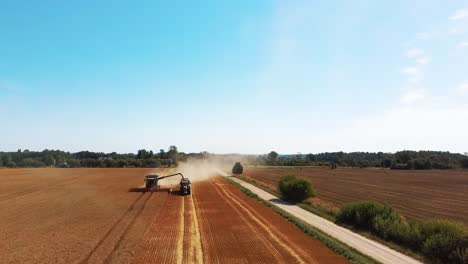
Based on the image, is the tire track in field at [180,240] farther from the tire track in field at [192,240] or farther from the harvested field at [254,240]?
the harvested field at [254,240]

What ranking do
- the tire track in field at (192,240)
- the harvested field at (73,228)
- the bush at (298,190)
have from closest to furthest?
the tire track in field at (192,240) → the harvested field at (73,228) → the bush at (298,190)

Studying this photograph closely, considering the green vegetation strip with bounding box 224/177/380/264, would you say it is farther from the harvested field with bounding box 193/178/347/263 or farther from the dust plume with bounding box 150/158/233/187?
the dust plume with bounding box 150/158/233/187

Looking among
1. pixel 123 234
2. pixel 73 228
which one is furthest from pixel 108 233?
pixel 73 228

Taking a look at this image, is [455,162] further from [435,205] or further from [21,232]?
[21,232]

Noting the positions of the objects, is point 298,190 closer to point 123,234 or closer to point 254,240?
point 254,240

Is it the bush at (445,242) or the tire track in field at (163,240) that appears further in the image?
the bush at (445,242)

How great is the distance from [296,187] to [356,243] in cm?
2269

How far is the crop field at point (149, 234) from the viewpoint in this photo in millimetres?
19516

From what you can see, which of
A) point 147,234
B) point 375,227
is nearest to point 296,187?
point 375,227

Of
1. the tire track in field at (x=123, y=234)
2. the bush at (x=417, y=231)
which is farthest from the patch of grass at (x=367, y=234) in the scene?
the tire track in field at (x=123, y=234)

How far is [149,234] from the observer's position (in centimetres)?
2502

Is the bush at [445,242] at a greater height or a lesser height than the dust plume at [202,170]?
lesser

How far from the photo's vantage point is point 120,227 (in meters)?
27.3

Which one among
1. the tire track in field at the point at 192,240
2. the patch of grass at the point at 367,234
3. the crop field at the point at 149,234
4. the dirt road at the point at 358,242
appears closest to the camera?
the tire track in field at the point at 192,240
